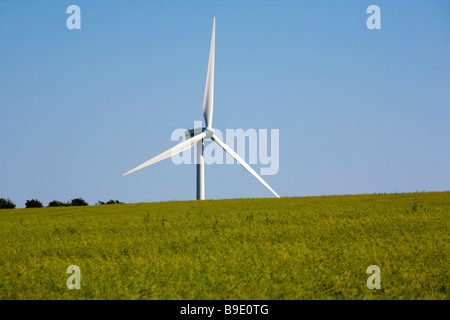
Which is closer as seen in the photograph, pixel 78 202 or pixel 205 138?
pixel 205 138

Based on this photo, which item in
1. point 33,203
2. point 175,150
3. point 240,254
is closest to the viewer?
point 240,254

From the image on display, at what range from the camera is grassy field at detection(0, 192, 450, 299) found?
490 inches

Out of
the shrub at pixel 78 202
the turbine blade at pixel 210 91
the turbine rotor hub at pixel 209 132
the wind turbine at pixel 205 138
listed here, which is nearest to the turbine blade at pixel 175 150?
the wind turbine at pixel 205 138

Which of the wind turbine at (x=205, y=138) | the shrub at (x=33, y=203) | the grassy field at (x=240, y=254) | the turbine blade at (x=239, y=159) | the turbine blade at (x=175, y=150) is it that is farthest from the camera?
the shrub at (x=33, y=203)

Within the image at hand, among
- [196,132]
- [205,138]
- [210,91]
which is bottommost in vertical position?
[205,138]

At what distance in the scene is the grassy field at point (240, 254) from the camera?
490 inches

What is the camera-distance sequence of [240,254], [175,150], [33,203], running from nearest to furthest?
[240,254] → [175,150] → [33,203]

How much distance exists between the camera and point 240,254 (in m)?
17.5

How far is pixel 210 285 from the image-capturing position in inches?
499

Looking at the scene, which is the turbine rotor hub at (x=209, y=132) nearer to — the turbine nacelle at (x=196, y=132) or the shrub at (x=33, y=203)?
the turbine nacelle at (x=196, y=132)

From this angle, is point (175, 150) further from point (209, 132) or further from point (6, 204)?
point (6, 204)

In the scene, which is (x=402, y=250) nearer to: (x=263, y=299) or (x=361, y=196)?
(x=263, y=299)

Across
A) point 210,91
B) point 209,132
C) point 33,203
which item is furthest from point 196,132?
point 33,203
